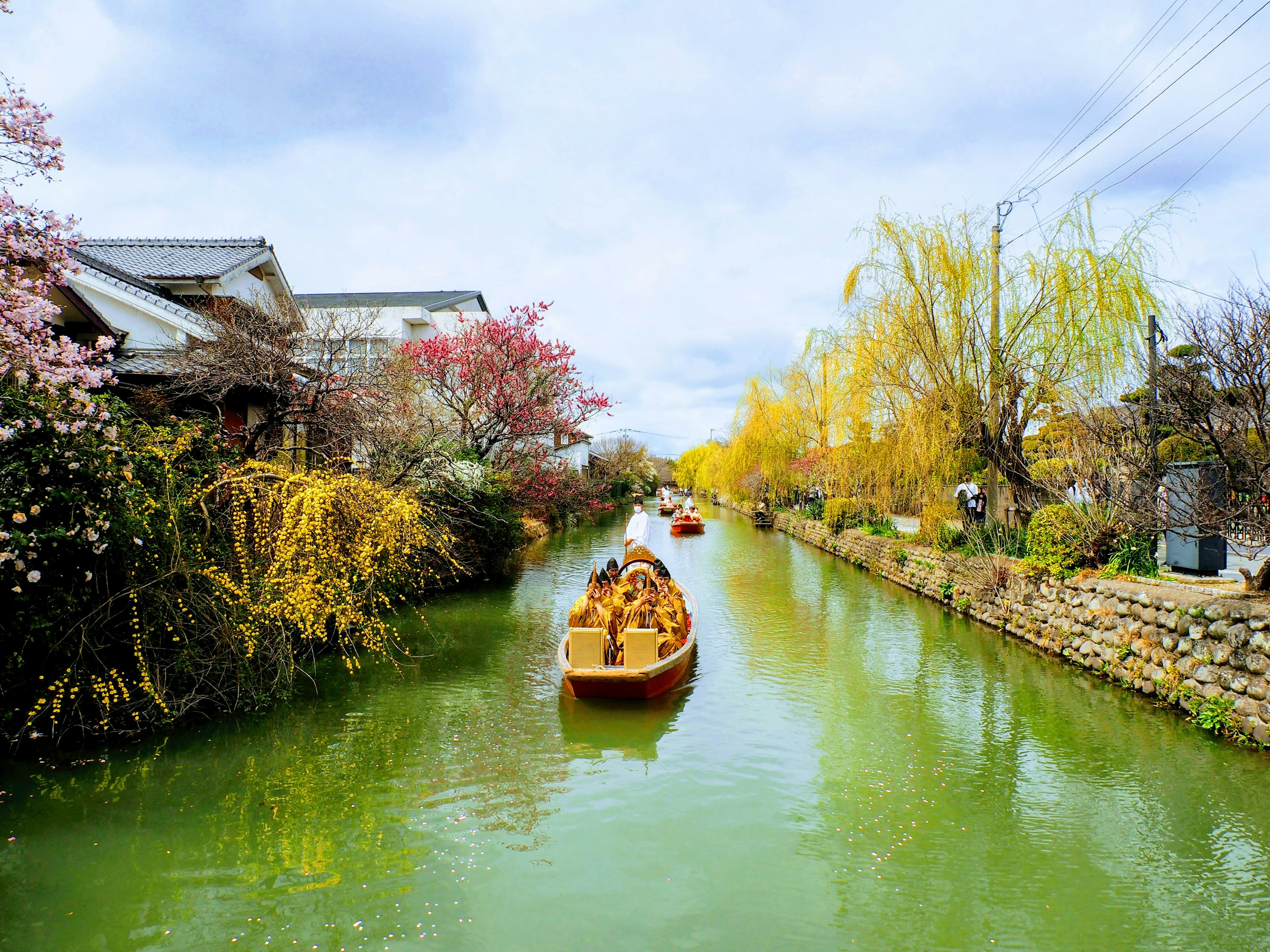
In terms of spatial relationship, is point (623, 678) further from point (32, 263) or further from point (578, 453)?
point (578, 453)

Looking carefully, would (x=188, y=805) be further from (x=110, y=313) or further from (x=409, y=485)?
(x=110, y=313)

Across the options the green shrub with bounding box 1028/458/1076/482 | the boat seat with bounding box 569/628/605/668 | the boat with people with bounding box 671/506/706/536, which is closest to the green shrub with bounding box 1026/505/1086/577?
the green shrub with bounding box 1028/458/1076/482

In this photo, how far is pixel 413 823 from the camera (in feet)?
19.2

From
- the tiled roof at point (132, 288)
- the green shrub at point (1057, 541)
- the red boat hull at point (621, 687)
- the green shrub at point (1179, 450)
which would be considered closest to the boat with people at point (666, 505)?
the green shrub at point (1057, 541)

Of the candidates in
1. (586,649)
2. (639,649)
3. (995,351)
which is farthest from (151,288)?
(995,351)

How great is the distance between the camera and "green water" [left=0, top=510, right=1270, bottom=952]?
464 cm

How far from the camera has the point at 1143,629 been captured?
892cm

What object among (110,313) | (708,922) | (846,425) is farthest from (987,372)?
(110,313)

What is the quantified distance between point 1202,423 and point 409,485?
10.7 metres

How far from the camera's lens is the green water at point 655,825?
4637 mm

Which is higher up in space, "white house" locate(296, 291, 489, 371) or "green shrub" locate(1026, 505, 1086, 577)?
"white house" locate(296, 291, 489, 371)

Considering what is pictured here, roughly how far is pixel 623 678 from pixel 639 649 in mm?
408

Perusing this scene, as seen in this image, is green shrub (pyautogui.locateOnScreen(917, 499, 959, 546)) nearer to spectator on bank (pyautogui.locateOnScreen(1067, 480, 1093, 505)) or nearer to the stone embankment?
the stone embankment

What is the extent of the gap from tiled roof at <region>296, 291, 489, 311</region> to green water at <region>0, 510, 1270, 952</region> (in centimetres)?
2324
